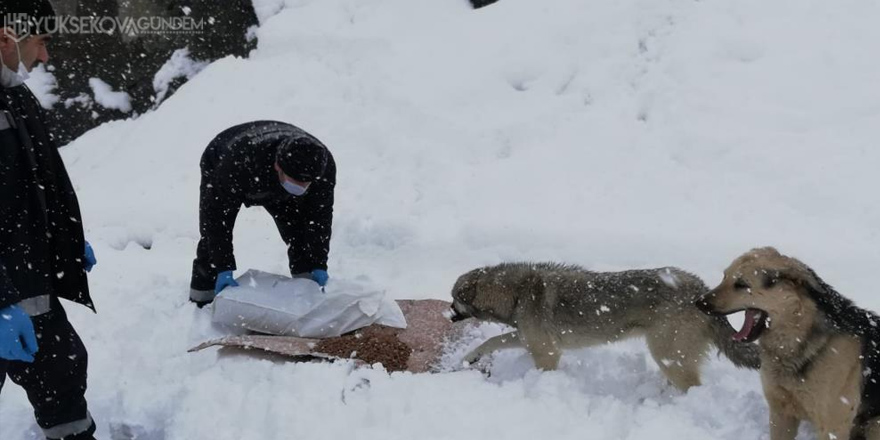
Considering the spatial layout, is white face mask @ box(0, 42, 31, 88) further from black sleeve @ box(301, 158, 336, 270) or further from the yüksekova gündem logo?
the yüksekova gündem logo

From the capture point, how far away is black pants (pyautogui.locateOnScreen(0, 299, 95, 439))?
3537 mm

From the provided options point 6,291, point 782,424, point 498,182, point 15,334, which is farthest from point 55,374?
point 498,182

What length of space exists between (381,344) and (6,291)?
251 centimetres

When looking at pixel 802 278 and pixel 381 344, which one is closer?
pixel 802 278

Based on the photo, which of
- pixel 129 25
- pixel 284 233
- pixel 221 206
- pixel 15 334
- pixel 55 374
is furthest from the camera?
pixel 129 25

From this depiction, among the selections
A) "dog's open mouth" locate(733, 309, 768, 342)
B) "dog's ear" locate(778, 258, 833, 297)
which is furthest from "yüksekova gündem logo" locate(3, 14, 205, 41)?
"dog's ear" locate(778, 258, 833, 297)

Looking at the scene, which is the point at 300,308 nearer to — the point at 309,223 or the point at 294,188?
the point at 309,223

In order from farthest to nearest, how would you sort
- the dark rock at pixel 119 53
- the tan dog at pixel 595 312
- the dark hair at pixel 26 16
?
the dark rock at pixel 119 53
the tan dog at pixel 595 312
the dark hair at pixel 26 16

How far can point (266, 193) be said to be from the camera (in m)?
5.43

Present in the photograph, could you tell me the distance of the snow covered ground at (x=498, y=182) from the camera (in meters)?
4.25

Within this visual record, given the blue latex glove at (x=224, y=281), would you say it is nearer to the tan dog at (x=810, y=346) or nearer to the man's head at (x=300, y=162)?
the man's head at (x=300, y=162)

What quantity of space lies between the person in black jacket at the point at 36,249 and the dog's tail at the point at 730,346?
3.66 m

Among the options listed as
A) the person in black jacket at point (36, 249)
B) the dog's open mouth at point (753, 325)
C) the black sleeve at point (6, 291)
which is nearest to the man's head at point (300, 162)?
the person in black jacket at point (36, 249)

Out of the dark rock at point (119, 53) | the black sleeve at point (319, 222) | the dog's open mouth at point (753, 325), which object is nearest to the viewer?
the dog's open mouth at point (753, 325)
